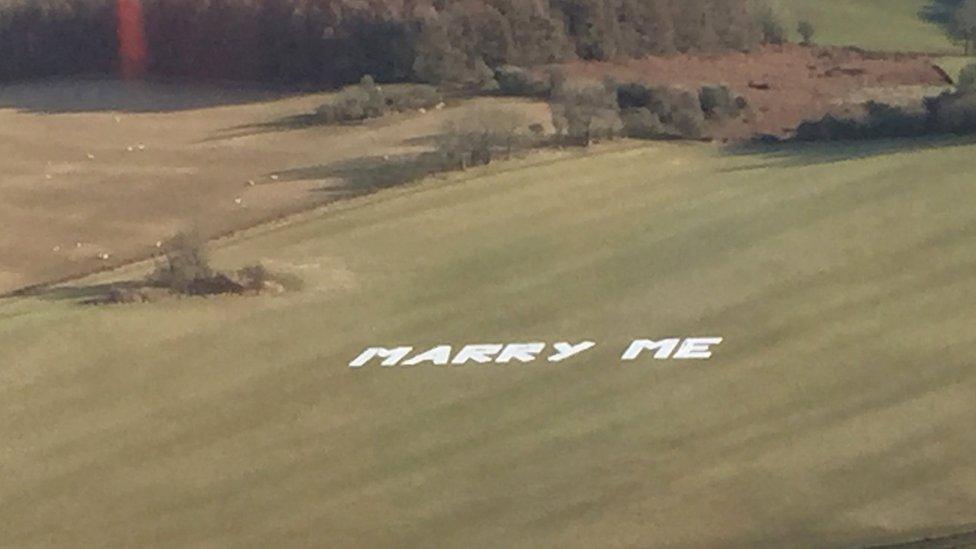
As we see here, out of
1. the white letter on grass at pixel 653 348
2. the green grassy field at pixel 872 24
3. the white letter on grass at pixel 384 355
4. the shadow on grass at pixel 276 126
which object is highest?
the white letter on grass at pixel 653 348

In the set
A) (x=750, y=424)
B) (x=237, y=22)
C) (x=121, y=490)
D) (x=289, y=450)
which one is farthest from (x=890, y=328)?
(x=237, y=22)

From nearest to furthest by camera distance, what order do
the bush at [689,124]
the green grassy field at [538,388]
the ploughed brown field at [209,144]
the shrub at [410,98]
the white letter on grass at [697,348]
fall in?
1. the green grassy field at [538,388]
2. the white letter on grass at [697,348]
3. the ploughed brown field at [209,144]
4. the bush at [689,124]
5. the shrub at [410,98]

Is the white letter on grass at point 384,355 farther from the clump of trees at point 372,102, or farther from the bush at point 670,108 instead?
the clump of trees at point 372,102

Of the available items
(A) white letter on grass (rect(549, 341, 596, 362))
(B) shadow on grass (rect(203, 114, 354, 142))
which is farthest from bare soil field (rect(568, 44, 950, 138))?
(A) white letter on grass (rect(549, 341, 596, 362))

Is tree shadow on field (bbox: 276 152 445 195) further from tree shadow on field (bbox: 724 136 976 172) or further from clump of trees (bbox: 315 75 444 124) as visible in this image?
tree shadow on field (bbox: 724 136 976 172)

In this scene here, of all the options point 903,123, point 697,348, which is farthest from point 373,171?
point 697,348

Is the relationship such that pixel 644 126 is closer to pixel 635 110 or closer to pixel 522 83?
pixel 635 110

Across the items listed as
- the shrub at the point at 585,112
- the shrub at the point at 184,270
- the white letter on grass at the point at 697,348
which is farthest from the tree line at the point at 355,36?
the white letter on grass at the point at 697,348
